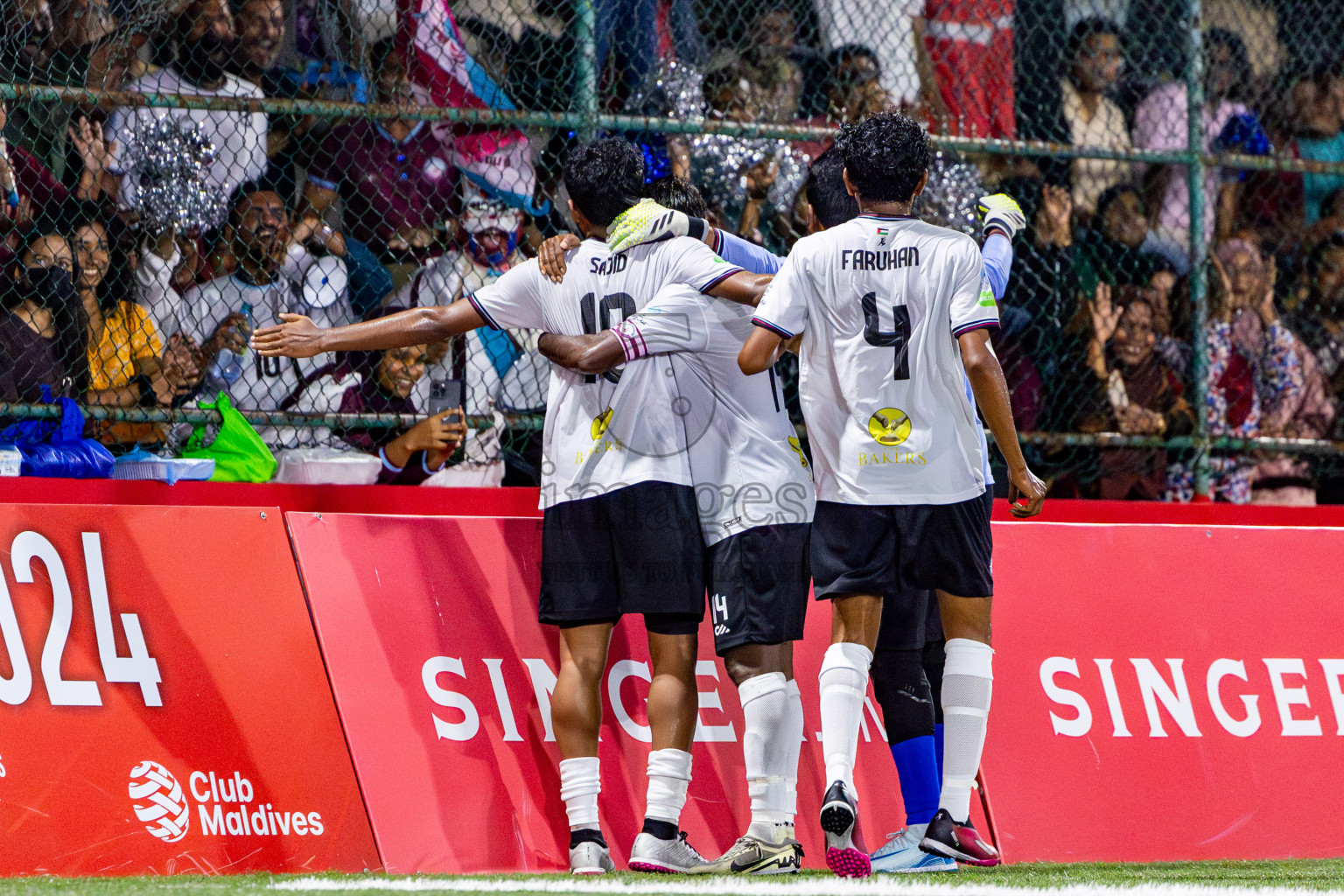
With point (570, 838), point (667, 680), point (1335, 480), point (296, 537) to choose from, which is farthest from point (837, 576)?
point (1335, 480)

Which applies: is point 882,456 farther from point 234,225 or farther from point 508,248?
point 234,225

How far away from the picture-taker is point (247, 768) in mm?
3965

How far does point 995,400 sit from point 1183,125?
10.9 feet

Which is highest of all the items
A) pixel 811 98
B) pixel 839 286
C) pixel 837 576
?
pixel 811 98

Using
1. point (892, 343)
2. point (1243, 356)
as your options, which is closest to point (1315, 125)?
point (1243, 356)

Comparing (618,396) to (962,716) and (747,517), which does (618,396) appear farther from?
(962,716)

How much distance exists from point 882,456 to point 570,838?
4.51 feet

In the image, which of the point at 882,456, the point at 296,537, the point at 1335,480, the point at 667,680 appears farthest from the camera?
the point at 1335,480

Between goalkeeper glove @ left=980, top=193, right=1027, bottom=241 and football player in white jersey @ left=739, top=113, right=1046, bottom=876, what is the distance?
0.60 meters

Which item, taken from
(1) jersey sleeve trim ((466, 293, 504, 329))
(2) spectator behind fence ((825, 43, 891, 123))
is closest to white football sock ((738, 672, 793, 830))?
(1) jersey sleeve trim ((466, 293, 504, 329))

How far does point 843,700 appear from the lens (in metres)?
3.67

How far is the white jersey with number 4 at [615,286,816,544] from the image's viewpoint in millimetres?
4051

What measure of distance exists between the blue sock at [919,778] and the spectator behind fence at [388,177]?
282 cm

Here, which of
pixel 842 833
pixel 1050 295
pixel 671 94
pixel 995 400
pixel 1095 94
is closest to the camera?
pixel 842 833
